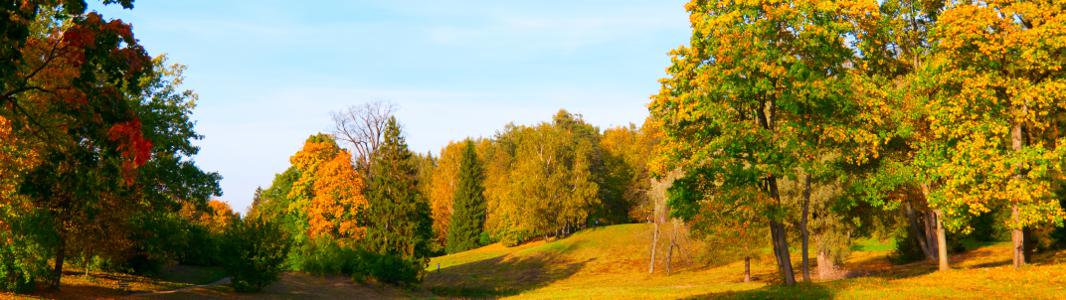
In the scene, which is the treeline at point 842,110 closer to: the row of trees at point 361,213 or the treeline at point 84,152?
the treeline at point 84,152

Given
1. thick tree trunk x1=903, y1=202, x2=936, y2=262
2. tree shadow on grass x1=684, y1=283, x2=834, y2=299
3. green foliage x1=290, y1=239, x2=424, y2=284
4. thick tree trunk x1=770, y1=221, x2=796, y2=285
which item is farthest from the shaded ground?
thick tree trunk x1=903, y1=202, x2=936, y2=262

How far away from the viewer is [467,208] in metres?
87.9

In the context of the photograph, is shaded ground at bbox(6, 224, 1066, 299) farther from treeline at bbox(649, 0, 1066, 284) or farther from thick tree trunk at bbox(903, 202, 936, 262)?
treeline at bbox(649, 0, 1066, 284)

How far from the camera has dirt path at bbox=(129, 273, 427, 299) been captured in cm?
2761

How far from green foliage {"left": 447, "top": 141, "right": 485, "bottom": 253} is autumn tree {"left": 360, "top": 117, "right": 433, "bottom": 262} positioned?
1528 inches

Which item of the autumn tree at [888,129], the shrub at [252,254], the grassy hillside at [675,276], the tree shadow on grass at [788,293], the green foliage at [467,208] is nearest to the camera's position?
the tree shadow on grass at [788,293]

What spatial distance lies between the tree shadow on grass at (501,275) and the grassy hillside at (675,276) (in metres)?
0.08

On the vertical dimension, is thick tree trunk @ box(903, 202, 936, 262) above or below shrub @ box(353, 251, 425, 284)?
above

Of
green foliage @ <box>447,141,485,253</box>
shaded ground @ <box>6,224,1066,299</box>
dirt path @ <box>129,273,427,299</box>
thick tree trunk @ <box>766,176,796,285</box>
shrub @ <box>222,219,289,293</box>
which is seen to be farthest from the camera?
green foliage @ <box>447,141,485,253</box>

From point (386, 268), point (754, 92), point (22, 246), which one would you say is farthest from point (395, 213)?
point (754, 92)

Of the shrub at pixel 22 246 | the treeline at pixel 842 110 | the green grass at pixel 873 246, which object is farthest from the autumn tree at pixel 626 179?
the shrub at pixel 22 246

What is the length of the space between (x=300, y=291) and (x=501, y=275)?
27.0 meters

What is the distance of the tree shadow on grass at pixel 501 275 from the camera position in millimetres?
46844

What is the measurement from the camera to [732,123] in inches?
826
